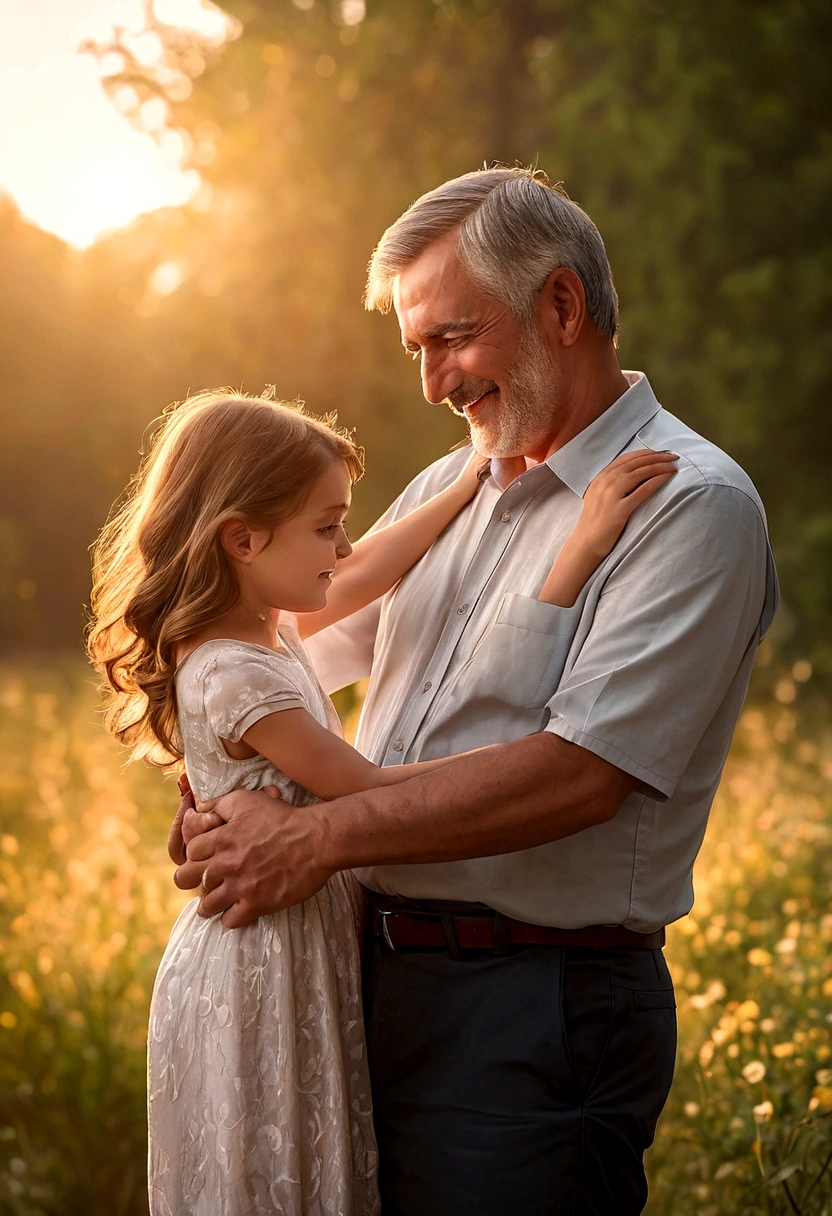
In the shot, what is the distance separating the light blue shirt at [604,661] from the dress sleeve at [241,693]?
298 mm

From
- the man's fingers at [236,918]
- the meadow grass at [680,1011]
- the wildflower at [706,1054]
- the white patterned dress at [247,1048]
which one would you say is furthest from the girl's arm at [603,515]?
the wildflower at [706,1054]

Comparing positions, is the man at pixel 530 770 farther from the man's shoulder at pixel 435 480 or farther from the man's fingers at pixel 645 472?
the man's shoulder at pixel 435 480

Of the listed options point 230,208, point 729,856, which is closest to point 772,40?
point 230,208

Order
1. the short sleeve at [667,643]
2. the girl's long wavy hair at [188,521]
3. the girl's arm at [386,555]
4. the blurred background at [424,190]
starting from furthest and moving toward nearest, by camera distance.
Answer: the blurred background at [424,190], the girl's arm at [386,555], the girl's long wavy hair at [188,521], the short sleeve at [667,643]

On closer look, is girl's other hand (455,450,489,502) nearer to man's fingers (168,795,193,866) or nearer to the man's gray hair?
the man's gray hair

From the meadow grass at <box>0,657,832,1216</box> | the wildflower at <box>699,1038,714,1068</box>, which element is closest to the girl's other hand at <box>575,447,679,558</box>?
the meadow grass at <box>0,657,832,1216</box>

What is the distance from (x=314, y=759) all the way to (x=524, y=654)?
39cm

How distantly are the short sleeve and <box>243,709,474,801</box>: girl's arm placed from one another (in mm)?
325

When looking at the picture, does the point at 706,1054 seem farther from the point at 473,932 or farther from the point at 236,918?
the point at 236,918

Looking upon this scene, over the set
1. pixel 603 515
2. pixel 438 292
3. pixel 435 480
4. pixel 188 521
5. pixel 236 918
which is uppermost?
pixel 438 292

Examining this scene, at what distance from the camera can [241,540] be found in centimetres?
217

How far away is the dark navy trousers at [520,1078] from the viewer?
2.05 meters

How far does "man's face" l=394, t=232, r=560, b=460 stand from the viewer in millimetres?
2303

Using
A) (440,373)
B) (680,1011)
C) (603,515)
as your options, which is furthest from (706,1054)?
(440,373)
